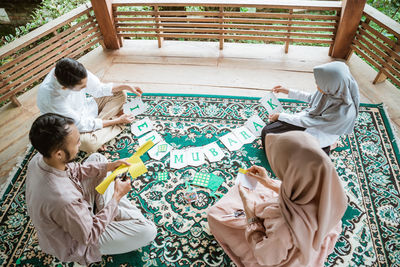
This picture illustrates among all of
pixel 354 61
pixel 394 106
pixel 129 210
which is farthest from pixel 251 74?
pixel 129 210

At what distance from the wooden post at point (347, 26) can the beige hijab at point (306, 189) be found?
274 cm

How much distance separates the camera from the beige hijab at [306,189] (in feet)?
4.46

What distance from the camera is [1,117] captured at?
3340 mm

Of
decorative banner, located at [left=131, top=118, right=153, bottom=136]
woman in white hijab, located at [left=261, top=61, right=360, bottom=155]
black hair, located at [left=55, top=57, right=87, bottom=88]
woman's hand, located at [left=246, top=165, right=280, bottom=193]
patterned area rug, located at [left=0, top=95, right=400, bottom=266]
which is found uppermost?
black hair, located at [left=55, top=57, right=87, bottom=88]

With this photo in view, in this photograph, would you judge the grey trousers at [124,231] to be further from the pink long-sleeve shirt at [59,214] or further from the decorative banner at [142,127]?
the decorative banner at [142,127]

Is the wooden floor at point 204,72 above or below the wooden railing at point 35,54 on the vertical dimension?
below

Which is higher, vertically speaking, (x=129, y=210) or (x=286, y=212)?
(x=286, y=212)

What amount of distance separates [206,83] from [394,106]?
2231 mm

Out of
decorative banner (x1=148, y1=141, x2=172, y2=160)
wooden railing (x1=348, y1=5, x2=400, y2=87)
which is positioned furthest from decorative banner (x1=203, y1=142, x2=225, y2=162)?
wooden railing (x1=348, y1=5, x2=400, y2=87)

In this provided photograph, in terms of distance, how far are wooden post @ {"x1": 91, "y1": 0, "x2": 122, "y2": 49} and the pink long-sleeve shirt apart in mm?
2817

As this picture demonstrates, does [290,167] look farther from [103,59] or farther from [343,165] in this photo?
[103,59]

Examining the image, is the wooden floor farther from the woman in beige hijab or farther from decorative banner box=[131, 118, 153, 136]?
the woman in beige hijab

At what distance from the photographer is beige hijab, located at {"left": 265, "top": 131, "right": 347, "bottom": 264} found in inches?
53.6

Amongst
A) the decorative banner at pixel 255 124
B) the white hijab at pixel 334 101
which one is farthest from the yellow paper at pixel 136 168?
the white hijab at pixel 334 101
